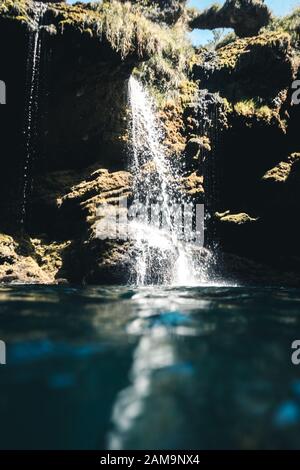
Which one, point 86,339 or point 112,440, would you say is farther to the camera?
point 86,339

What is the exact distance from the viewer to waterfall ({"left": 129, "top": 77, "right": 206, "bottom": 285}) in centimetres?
1161

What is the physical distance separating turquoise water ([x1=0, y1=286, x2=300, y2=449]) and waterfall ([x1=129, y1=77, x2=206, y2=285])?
6596 millimetres

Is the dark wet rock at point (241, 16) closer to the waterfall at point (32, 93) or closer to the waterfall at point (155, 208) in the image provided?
the waterfall at point (155, 208)

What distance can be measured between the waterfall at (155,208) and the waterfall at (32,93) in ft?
10.5

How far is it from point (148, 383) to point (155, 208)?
10.3 m

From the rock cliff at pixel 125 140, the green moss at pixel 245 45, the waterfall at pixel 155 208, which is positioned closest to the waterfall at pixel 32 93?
the rock cliff at pixel 125 140

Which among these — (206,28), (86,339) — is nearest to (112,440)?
(86,339)

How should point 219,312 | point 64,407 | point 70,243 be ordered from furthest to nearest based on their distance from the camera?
point 70,243 → point 219,312 → point 64,407

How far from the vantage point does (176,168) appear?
45.5ft

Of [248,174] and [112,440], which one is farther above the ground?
[248,174]

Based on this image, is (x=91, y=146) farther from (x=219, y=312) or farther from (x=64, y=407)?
(x=64, y=407)

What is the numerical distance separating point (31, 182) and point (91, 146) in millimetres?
2393

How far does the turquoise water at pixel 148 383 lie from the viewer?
7.45 feet

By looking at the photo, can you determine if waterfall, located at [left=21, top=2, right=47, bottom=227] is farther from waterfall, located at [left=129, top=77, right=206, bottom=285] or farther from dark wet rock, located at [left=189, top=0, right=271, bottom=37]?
dark wet rock, located at [left=189, top=0, right=271, bottom=37]
